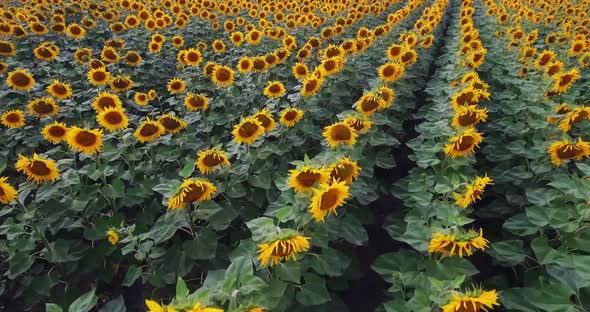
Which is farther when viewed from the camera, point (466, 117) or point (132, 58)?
point (132, 58)

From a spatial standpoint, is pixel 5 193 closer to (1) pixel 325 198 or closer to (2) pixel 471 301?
(1) pixel 325 198

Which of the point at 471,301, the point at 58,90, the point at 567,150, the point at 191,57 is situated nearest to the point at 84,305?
the point at 471,301

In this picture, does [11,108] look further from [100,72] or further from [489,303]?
[489,303]

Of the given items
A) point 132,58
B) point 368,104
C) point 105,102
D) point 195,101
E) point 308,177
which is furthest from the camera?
point 132,58

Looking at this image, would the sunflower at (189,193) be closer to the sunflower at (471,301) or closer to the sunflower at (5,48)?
the sunflower at (471,301)

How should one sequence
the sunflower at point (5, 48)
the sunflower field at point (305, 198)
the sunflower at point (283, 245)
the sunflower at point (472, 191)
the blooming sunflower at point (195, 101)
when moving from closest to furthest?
the sunflower at point (283, 245)
the sunflower field at point (305, 198)
the sunflower at point (472, 191)
the blooming sunflower at point (195, 101)
the sunflower at point (5, 48)

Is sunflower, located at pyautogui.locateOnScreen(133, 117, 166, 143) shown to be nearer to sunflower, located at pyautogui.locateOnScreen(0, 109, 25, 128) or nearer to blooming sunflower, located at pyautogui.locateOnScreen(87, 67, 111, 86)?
sunflower, located at pyautogui.locateOnScreen(0, 109, 25, 128)

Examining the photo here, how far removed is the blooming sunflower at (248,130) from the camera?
3.17 m

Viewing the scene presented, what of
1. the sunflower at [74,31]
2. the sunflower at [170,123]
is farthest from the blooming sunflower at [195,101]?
the sunflower at [74,31]

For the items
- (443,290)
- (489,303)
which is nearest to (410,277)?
(443,290)

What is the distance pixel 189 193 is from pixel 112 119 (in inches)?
68.8

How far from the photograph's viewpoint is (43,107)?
4.12 m

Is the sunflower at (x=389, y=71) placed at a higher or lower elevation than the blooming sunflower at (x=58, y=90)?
higher

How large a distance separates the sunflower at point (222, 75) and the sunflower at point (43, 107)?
1.78 m
